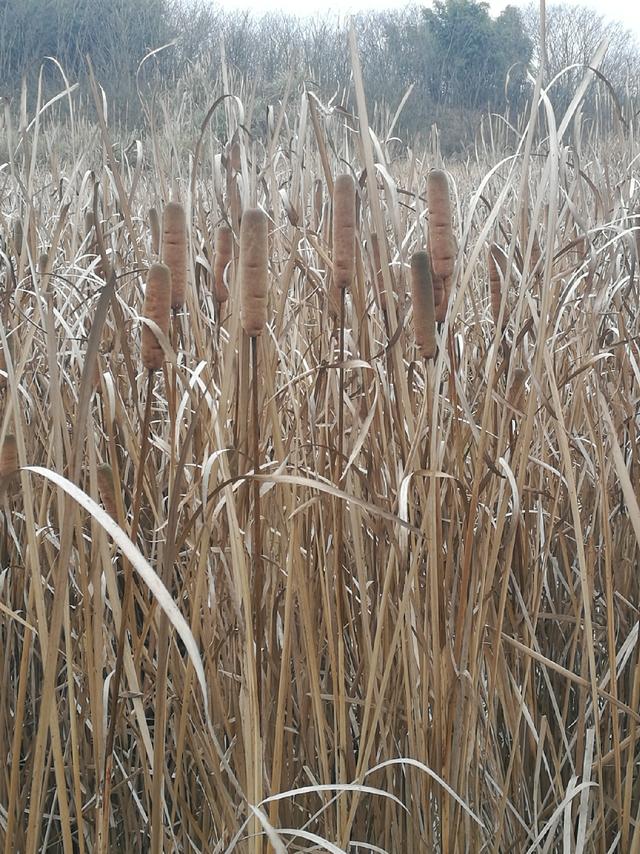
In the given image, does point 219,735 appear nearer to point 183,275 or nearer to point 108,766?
point 108,766

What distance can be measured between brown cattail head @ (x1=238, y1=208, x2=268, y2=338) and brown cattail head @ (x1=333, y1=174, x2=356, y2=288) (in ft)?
0.23

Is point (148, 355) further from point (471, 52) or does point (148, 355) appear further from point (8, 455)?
point (471, 52)

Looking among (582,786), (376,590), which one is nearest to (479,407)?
(376,590)

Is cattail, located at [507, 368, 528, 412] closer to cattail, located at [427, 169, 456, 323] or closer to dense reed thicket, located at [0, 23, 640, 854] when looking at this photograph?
dense reed thicket, located at [0, 23, 640, 854]

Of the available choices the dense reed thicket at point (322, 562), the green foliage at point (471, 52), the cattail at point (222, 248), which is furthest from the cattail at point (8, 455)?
the green foliage at point (471, 52)

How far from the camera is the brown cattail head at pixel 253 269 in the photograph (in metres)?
0.51

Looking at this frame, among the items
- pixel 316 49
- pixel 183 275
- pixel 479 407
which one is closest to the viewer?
pixel 183 275

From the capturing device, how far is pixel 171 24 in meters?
15.3

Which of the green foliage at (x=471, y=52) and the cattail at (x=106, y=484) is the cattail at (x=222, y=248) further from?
the green foliage at (x=471, y=52)

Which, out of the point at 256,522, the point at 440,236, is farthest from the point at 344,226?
the point at 256,522

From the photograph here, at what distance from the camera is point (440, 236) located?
592mm

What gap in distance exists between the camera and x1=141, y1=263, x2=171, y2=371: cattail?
495 mm

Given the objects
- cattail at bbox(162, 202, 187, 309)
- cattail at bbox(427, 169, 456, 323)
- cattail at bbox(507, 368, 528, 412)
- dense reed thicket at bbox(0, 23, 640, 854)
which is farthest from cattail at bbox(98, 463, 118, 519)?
cattail at bbox(507, 368, 528, 412)

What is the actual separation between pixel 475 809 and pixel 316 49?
15.5m
